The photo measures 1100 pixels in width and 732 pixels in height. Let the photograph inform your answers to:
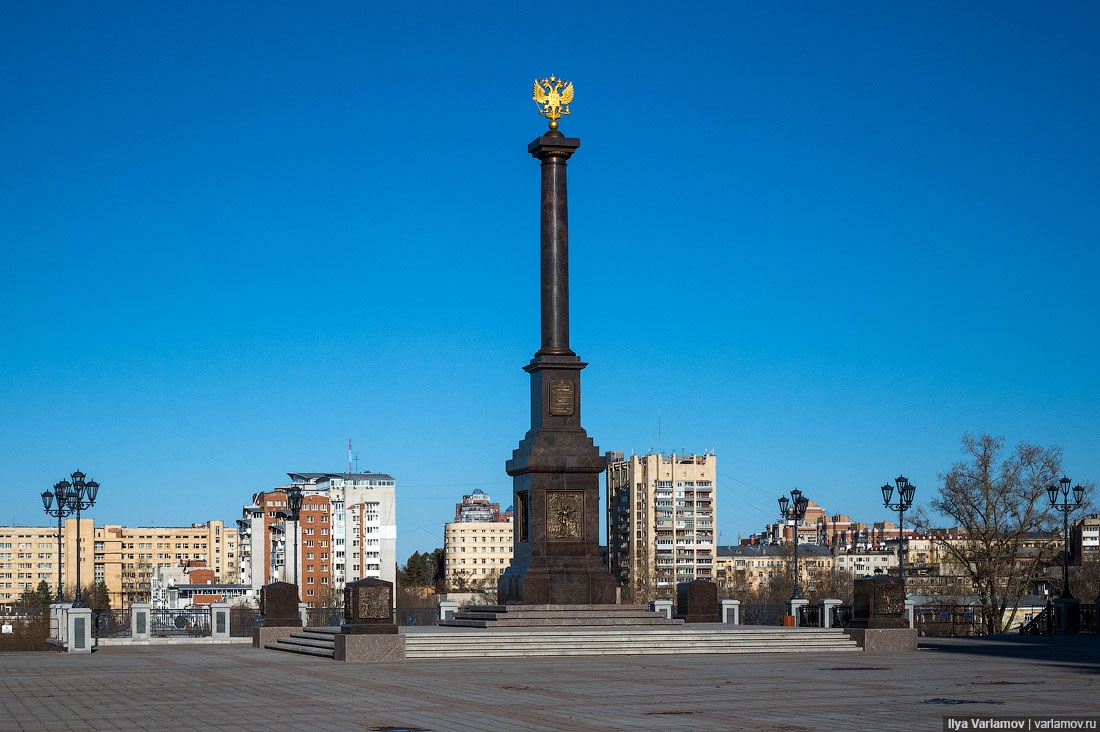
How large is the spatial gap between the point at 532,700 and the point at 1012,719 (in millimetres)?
6550

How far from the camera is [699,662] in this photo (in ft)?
93.2

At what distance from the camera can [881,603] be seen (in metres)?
33.8

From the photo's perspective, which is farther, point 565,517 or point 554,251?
point 554,251

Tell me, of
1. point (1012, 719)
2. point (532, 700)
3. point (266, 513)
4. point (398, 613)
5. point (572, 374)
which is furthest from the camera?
point (266, 513)

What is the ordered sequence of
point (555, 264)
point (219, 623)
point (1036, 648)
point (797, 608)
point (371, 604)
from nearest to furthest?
point (371, 604) → point (1036, 648) → point (555, 264) → point (219, 623) → point (797, 608)

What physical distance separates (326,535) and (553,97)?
458 feet

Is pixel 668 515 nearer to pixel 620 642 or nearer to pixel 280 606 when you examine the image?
pixel 280 606

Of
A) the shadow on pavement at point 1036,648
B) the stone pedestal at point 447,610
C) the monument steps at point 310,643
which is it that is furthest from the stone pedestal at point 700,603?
the monument steps at point 310,643

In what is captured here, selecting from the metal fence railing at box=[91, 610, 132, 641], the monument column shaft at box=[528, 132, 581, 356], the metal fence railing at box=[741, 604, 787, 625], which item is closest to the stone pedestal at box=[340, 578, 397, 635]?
the monument column shaft at box=[528, 132, 581, 356]

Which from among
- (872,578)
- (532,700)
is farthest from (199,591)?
(532,700)

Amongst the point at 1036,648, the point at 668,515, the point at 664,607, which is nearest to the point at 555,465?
the point at 664,607

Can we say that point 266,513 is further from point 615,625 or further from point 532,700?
point 532,700

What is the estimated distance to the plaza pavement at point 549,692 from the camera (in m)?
17.0

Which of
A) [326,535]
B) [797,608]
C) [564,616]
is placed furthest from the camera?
[326,535]
